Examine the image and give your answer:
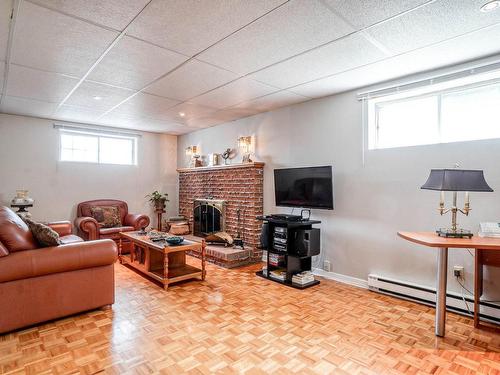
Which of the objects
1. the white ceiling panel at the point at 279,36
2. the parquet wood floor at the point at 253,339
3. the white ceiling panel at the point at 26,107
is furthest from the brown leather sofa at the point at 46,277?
the white ceiling panel at the point at 26,107

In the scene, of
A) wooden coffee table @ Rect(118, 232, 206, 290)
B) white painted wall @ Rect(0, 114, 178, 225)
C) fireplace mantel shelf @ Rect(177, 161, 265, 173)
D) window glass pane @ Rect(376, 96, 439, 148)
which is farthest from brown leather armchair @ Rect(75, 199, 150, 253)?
window glass pane @ Rect(376, 96, 439, 148)

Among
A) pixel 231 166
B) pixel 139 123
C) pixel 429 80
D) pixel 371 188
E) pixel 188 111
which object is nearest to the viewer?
pixel 429 80

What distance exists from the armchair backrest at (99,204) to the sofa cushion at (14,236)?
2.78 m

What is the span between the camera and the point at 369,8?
1895mm

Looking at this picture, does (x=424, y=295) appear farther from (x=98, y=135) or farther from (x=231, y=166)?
(x=98, y=135)

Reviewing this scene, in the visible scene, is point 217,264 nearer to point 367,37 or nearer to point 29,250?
point 29,250

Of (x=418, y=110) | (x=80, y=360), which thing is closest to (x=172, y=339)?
(x=80, y=360)

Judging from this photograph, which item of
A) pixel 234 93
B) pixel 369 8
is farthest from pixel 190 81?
pixel 369 8

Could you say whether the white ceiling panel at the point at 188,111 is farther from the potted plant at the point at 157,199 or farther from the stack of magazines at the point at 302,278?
the stack of magazines at the point at 302,278

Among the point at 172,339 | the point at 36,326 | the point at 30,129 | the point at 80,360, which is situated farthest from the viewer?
the point at 30,129

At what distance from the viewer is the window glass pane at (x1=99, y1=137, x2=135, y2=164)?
5755 millimetres

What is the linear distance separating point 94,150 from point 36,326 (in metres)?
3.94

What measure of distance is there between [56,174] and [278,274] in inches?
169

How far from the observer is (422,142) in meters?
3.10
